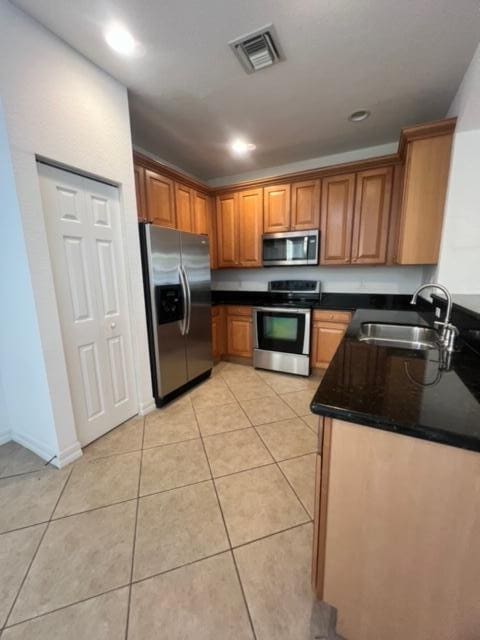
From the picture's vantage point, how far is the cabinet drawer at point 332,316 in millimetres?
2826

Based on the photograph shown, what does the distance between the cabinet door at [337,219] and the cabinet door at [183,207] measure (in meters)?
1.55

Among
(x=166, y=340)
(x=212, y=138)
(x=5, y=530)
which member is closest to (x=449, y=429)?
(x=5, y=530)

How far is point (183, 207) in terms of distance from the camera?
2.95 m

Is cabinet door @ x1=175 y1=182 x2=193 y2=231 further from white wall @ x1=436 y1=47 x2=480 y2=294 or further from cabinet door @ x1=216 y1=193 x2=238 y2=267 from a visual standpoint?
white wall @ x1=436 y1=47 x2=480 y2=294

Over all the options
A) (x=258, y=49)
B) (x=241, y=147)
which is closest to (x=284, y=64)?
(x=258, y=49)

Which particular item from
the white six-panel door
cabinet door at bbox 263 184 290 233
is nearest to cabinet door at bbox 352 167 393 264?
cabinet door at bbox 263 184 290 233

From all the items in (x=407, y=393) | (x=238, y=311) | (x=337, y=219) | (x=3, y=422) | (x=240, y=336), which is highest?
(x=337, y=219)

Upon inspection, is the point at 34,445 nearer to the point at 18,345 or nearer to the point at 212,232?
the point at 18,345

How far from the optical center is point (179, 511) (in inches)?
55.8

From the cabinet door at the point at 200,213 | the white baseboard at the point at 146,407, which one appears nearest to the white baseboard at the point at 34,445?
the white baseboard at the point at 146,407

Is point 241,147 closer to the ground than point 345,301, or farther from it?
farther from it

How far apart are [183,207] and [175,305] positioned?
124 cm

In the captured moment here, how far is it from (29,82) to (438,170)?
9.40 feet

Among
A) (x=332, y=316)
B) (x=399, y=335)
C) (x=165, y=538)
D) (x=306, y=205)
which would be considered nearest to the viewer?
(x=165, y=538)
